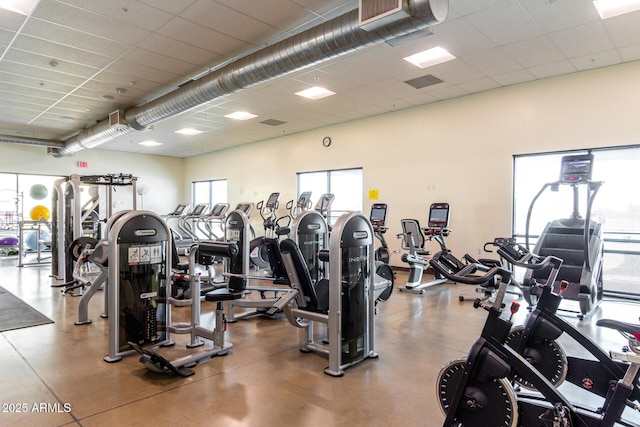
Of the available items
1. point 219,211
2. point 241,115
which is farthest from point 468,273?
point 219,211

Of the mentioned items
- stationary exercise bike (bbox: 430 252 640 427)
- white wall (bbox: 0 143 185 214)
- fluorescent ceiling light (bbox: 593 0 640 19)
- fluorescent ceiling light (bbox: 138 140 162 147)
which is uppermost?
fluorescent ceiling light (bbox: 593 0 640 19)

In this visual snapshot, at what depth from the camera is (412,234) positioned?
6.90m

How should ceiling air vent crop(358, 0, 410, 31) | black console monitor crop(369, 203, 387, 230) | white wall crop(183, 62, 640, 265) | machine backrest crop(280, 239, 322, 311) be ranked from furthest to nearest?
black console monitor crop(369, 203, 387, 230) → white wall crop(183, 62, 640, 265) → ceiling air vent crop(358, 0, 410, 31) → machine backrest crop(280, 239, 322, 311)

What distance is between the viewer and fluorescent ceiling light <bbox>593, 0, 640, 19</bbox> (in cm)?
427

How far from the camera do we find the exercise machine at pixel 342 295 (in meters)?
3.14

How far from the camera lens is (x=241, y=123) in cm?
976

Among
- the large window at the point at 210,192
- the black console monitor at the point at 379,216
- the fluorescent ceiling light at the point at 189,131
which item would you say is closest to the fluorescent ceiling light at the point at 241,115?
the fluorescent ceiling light at the point at 189,131

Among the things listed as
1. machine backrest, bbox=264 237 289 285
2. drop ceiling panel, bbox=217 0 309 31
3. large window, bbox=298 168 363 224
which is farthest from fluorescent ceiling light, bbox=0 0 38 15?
large window, bbox=298 168 363 224

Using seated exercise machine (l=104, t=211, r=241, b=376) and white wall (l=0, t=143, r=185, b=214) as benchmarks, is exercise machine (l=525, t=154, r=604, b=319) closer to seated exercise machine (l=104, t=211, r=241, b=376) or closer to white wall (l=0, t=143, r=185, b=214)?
seated exercise machine (l=104, t=211, r=241, b=376)

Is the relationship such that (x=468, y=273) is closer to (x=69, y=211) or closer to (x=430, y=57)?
(x=430, y=57)

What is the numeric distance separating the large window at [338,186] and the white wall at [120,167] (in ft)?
21.5

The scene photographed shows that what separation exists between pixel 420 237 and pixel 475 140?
2248 millimetres

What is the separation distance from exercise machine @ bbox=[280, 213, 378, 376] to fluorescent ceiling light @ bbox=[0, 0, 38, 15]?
154 inches

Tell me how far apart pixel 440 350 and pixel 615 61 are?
525 centimetres
